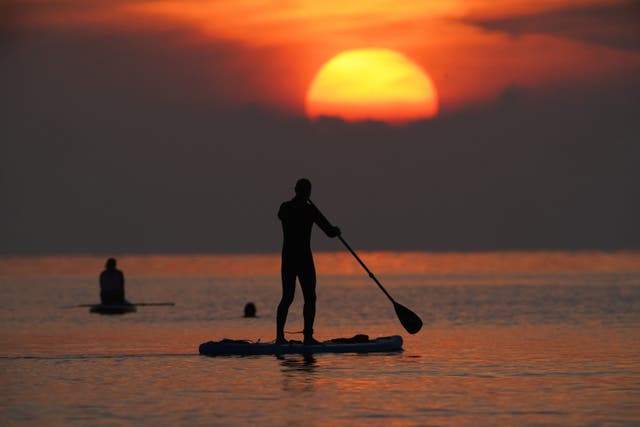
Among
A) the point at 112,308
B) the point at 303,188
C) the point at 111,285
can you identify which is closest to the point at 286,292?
the point at 303,188

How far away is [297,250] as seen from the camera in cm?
2373

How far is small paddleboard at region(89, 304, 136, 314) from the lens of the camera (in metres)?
41.1

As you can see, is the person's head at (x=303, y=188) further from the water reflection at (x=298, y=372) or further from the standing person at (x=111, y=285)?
the standing person at (x=111, y=285)

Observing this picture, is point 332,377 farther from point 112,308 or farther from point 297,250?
point 112,308

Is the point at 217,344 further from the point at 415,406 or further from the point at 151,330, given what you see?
the point at 151,330

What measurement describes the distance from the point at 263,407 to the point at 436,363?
5932 millimetres

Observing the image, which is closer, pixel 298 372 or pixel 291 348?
pixel 298 372

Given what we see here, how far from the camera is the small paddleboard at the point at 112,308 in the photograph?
41.1m

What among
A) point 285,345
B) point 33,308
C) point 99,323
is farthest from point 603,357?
point 33,308

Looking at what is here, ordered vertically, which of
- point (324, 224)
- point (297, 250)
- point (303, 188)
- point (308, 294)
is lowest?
point (308, 294)

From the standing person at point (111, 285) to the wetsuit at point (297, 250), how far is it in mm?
16625

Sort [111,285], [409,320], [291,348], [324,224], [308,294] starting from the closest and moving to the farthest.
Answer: [291,348] → [308,294] → [324,224] → [409,320] → [111,285]

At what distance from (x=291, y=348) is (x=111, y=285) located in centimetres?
1816

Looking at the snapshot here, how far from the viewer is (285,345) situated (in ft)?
76.7
